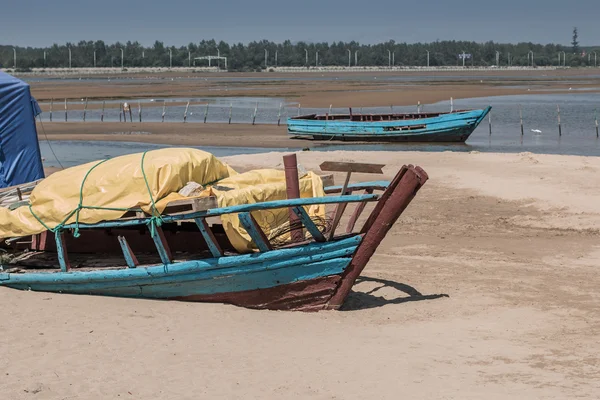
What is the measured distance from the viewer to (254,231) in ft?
32.4

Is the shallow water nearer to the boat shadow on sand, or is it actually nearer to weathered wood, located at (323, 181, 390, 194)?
weathered wood, located at (323, 181, 390, 194)

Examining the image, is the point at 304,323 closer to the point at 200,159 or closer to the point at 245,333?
the point at 245,333

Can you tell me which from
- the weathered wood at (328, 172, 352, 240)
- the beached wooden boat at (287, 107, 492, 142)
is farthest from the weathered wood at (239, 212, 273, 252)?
the beached wooden boat at (287, 107, 492, 142)

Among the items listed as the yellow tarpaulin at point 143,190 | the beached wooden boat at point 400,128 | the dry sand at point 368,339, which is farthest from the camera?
the beached wooden boat at point 400,128

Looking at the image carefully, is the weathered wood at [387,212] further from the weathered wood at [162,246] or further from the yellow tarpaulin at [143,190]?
the weathered wood at [162,246]

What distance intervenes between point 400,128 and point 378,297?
2770 centimetres

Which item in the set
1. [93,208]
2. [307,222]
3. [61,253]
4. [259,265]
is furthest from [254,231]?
[61,253]

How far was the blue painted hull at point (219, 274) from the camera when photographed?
10.1 m

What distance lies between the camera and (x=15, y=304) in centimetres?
1033

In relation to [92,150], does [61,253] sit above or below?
below

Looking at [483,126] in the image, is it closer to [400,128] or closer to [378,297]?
[400,128]

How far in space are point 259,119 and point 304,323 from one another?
41.1 m

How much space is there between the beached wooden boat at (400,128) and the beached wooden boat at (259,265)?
27.9 m

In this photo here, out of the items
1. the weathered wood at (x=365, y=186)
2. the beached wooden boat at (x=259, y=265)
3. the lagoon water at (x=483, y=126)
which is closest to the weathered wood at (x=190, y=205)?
the beached wooden boat at (x=259, y=265)
